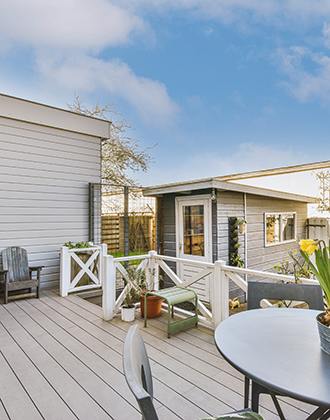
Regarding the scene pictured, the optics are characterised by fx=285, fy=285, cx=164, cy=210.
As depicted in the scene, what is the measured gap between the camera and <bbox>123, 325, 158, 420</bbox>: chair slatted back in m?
0.80

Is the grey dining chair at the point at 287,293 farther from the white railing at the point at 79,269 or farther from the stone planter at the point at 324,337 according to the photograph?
the white railing at the point at 79,269

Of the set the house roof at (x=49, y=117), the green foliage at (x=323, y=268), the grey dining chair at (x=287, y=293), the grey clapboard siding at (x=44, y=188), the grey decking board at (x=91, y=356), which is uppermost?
the house roof at (x=49, y=117)

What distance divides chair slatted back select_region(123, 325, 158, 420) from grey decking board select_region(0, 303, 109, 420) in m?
1.06

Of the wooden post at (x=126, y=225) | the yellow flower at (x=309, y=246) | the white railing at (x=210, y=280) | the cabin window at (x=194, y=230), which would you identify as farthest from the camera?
the cabin window at (x=194, y=230)

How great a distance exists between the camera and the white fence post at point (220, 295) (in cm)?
325

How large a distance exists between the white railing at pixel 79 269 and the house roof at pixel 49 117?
2.42 metres

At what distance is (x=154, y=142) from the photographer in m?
9.70

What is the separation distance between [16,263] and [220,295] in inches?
135

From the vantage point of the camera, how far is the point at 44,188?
5.39 metres

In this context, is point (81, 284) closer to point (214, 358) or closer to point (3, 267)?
point (3, 267)

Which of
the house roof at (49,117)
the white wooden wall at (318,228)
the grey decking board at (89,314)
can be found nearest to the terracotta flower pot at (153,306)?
the grey decking board at (89,314)

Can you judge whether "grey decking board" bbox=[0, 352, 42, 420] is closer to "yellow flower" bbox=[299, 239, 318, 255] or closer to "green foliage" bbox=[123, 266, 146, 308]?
"green foliage" bbox=[123, 266, 146, 308]

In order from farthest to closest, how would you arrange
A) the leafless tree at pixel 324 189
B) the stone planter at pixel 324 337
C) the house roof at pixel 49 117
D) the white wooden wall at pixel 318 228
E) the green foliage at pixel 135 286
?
the white wooden wall at pixel 318 228 < the leafless tree at pixel 324 189 < the house roof at pixel 49 117 < the green foliage at pixel 135 286 < the stone planter at pixel 324 337

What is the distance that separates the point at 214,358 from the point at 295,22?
24.3 ft
